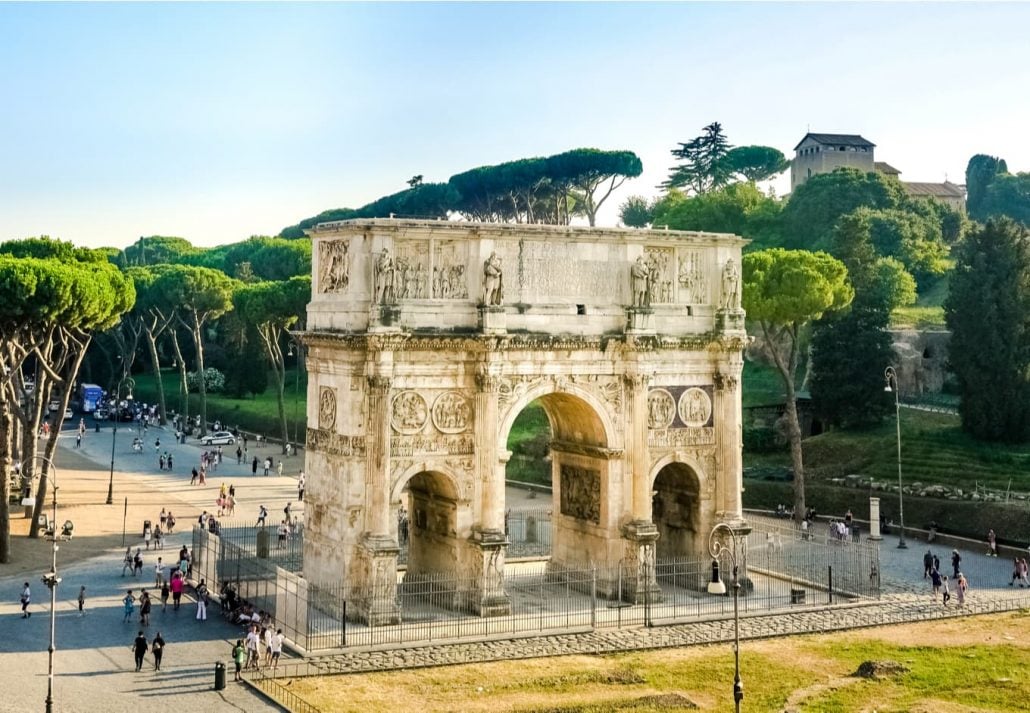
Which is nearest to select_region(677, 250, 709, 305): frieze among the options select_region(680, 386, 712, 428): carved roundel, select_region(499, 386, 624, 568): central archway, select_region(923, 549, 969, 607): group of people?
select_region(680, 386, 712, 428): carved roundel

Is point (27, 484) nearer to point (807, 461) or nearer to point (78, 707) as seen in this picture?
point (78, 707)

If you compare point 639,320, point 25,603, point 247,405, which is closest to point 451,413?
point 639,320

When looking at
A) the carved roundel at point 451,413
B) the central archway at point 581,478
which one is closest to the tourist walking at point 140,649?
the carved roundel at point 451,413

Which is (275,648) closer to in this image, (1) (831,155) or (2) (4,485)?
(2) (4,485)

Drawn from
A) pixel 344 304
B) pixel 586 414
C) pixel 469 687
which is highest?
pixel 344 304

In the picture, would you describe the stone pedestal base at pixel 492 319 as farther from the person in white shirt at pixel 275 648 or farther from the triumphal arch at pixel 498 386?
the person in white shirt at pixel 275 648

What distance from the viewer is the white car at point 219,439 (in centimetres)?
7617

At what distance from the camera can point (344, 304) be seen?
32812 mm

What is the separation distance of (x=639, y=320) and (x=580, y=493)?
6.07 meters

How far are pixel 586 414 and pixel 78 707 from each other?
17.1m

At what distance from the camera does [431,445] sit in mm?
33031

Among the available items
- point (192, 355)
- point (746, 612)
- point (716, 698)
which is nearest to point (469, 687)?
point (716, 698)

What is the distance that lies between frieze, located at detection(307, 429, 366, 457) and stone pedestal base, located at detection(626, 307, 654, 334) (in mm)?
8867

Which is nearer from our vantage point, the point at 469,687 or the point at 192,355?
the point at 469,687
